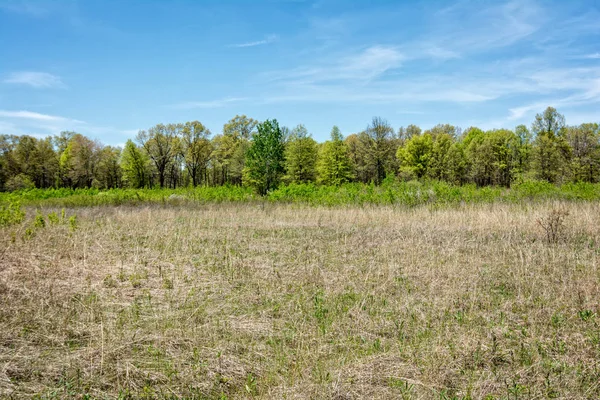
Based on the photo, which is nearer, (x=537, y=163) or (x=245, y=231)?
(x=245, y=231)

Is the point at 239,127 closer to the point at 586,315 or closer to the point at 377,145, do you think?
the point at 377,145

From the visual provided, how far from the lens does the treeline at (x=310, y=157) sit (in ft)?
118

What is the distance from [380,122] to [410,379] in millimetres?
45844

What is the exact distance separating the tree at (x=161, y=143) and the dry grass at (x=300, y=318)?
167 ft

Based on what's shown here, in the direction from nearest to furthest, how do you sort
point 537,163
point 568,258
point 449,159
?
point 568,258
point 537,163
point 449,159

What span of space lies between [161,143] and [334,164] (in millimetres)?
28944

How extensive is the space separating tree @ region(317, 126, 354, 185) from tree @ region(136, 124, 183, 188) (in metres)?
24.8

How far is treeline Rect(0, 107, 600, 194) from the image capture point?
118 feet

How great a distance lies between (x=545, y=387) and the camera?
3.18 meters

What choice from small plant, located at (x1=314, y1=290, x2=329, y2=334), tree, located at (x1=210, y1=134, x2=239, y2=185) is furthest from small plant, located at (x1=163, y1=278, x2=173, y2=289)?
tree, located at (x1=210, y1=134, x2=239, y2=185)

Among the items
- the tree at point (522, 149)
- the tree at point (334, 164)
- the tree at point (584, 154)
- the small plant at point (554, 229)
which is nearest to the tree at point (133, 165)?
the tree at point (334, 164)

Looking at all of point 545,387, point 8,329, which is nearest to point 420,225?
point 545,387

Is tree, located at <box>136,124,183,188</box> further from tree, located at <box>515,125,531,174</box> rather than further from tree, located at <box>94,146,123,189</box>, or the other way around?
tree, located at <box>515,125,531,174</box>

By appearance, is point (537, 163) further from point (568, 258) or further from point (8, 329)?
point (8, 329)
